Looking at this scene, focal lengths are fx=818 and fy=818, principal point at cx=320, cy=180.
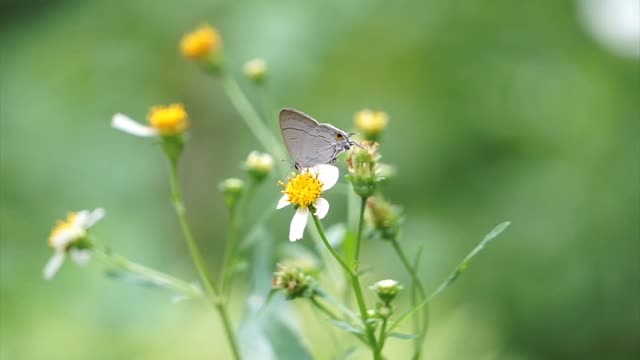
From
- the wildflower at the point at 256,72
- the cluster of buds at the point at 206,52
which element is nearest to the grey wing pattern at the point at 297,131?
the wildflower at the point at 256,72

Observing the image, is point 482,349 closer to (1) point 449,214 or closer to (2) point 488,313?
(2) point 488,313

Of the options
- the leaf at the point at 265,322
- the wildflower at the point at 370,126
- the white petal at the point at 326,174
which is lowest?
the leaf at the point at 265,322

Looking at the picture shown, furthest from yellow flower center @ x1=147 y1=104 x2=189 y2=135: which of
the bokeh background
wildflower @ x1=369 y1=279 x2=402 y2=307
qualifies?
the bokeh background

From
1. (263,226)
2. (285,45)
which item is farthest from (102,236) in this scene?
(263,226)

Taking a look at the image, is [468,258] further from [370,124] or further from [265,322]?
[370,124]

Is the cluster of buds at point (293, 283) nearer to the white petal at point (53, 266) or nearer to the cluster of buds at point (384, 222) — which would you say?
the cluster of buds at point (384, 222)

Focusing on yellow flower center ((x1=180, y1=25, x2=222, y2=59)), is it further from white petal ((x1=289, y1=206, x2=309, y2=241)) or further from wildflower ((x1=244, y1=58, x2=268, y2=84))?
A: white petal ((x1=289, y1=206, x2=309, y2=241))

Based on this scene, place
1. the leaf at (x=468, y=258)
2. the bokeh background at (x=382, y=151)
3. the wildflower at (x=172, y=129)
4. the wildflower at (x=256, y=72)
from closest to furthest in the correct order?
the leaf at (x=468, y=258)
the wildflower at (x=172, y=129)
the wildflower at (x=256, y=72)
the bokeh background at (x=382, y=151)
